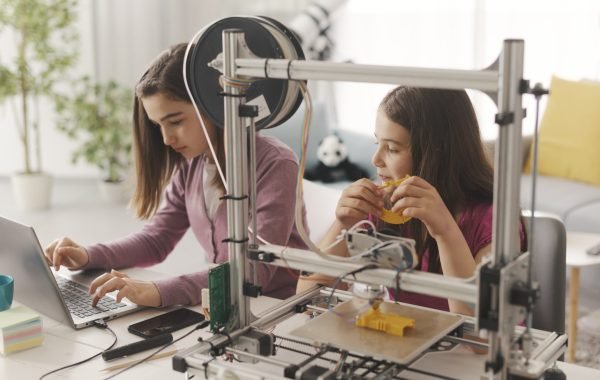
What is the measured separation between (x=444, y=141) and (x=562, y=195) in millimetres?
2206

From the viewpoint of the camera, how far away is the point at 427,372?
1235 mm

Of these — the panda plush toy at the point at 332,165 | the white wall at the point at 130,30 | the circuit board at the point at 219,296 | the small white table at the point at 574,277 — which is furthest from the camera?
the white wall at the point at 130,30

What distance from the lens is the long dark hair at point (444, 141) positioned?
1.59 meters

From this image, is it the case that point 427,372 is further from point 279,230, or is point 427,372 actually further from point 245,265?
point 279,230

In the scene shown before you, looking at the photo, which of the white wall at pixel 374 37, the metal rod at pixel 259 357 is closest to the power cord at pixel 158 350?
the metal rod at pixel 259 357

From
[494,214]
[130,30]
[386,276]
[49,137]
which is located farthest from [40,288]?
[49,137]

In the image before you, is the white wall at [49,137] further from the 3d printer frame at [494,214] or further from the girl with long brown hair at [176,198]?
the 3d printer frame at [494,214]

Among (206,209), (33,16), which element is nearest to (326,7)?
(33,16)

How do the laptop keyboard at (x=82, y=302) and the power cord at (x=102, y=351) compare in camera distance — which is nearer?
the power cord at (x=102, y=351)

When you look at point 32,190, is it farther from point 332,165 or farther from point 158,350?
point 158,350

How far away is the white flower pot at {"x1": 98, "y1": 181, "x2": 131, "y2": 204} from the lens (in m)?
4.79

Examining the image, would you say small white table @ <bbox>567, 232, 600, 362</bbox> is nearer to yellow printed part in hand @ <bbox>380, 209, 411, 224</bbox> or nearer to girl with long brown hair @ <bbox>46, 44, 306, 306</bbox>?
girl with long brown hair @ <bbox>46, 44, 306, 306</bbox>

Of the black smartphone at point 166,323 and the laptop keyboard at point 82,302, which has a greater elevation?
the laptop keyboard at point 82,302

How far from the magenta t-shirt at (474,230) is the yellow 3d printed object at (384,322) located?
0.35 m
